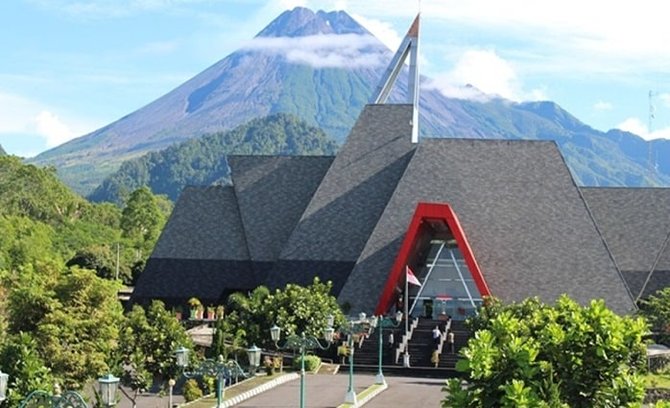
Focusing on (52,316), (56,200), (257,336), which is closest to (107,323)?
(52,316)

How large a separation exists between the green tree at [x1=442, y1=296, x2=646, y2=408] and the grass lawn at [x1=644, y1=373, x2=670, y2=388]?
2175 cm

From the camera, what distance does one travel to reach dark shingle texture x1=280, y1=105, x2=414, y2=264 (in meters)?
56.1

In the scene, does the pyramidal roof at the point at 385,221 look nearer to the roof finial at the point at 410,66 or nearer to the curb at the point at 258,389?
the roof finial at the point at 410,66

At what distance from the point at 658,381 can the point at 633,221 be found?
1953 cm

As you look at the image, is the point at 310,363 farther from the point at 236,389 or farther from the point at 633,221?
the point at 633,221

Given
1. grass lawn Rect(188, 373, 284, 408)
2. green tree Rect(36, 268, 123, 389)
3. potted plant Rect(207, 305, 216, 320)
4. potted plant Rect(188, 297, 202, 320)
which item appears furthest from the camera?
potted plant Rect(188, 297, 202, 320)

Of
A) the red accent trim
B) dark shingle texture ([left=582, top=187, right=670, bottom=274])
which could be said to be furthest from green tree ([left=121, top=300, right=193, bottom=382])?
dark shingle texture ([left=582, top=187, right=670, bottom=274])

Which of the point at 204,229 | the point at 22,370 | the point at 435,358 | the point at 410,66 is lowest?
the point at 435,358

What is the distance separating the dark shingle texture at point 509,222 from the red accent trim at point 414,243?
1646 mm

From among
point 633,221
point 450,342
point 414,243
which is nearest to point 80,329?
point 450,342

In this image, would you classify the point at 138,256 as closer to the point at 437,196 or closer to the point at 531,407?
the point at 437,196

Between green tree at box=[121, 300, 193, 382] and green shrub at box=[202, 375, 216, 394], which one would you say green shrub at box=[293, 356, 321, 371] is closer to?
green shrub at box=[202, 375, 216, 394]

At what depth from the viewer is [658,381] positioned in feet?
133

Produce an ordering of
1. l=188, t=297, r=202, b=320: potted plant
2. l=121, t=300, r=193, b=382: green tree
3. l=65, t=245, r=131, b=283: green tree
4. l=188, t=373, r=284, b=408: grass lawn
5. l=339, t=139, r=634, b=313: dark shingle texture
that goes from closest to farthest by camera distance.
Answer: l=188, t=373, r=284, b=408: grass lawn
l=121, t=300, r=193, b=382: green tree
l=339, t=139, r=634, b=313: dark shingle texture
l=188, t=297, r=202, b=320: potted plant
l=65, t=245, r=131, b=283: green tree
